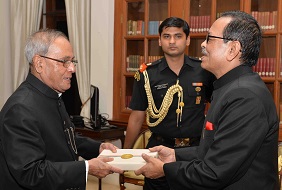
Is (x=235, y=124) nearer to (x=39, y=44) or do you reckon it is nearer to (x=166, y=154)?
(x=166, y=154)

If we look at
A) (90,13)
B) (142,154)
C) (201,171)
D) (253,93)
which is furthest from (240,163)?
(90,13)

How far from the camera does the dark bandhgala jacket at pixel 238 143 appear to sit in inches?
64.8

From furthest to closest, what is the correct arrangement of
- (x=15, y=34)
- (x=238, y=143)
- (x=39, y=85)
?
(x=15, y=34), (x=39, y=85), (x=238, y=143)

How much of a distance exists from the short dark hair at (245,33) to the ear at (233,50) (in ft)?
0.06

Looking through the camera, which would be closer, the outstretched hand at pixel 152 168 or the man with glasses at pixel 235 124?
the man with glasses at pixel 235 124

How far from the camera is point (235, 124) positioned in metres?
1.66

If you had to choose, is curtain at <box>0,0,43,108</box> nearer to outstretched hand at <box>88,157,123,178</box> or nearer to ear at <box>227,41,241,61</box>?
outstretched hand at <box>88,157,123,178</box>

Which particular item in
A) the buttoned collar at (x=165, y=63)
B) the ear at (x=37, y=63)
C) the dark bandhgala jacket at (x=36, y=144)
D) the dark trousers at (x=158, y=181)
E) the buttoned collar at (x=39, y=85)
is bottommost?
the dark trousers at (x=158, y=181)

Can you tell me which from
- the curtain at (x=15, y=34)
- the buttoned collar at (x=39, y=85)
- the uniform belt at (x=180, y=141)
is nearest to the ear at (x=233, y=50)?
the buttoned collar at (x=39, y=85)

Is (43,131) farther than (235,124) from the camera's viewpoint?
Yes

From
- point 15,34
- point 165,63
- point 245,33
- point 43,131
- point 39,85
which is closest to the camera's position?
point 245,33

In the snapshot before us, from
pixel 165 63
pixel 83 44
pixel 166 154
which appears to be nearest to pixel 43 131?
pixel 166 154

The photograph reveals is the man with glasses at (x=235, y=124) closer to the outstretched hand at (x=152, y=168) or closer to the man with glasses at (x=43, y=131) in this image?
the outstretched hand at (x=152, y=168)

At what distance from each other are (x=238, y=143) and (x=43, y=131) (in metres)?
0.94
